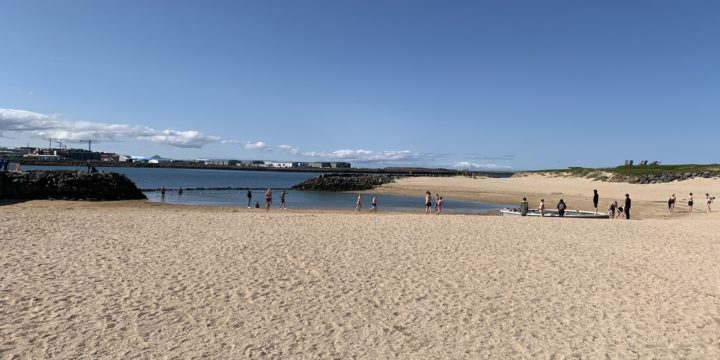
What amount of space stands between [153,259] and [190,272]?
186cm

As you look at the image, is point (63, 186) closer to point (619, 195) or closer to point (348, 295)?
point (348, 295)

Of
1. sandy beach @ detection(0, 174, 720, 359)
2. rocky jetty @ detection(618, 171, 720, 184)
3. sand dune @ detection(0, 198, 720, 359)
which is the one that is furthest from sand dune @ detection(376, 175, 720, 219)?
sand dune @ detection(0, 198, 720, 359)

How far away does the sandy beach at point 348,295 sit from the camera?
20.9 ft

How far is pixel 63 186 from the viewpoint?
35.4 metres

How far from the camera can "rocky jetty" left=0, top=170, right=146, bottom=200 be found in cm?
3259

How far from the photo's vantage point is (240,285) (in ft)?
30.1

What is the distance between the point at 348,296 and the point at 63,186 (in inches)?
1394

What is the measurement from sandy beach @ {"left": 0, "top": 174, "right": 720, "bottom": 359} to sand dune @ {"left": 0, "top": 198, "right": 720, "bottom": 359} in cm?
4

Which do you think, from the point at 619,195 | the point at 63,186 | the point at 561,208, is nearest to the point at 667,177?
the point at 619,195

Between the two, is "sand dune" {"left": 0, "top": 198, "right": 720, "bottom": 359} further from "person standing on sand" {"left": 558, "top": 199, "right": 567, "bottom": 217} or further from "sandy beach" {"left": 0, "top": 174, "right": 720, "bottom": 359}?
"person standing on sand" {"left": 558, "top": 199, "right": 567, "bottom": 217}

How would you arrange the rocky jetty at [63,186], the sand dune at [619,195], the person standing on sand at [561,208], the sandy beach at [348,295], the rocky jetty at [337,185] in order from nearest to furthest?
the sandy beach at [348,295] < the person standing on sand at [561,208] < the rocky jetty at [63,186] < the sand dune at [619,195] < the rocky jetty at [337,185]

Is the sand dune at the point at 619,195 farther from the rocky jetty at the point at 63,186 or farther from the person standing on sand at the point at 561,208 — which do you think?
the rocky jetty at the point at 63,186

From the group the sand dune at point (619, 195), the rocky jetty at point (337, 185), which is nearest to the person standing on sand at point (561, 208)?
the sand dune at point (619, 195)

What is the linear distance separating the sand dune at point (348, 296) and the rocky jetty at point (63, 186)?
68.9 feet
